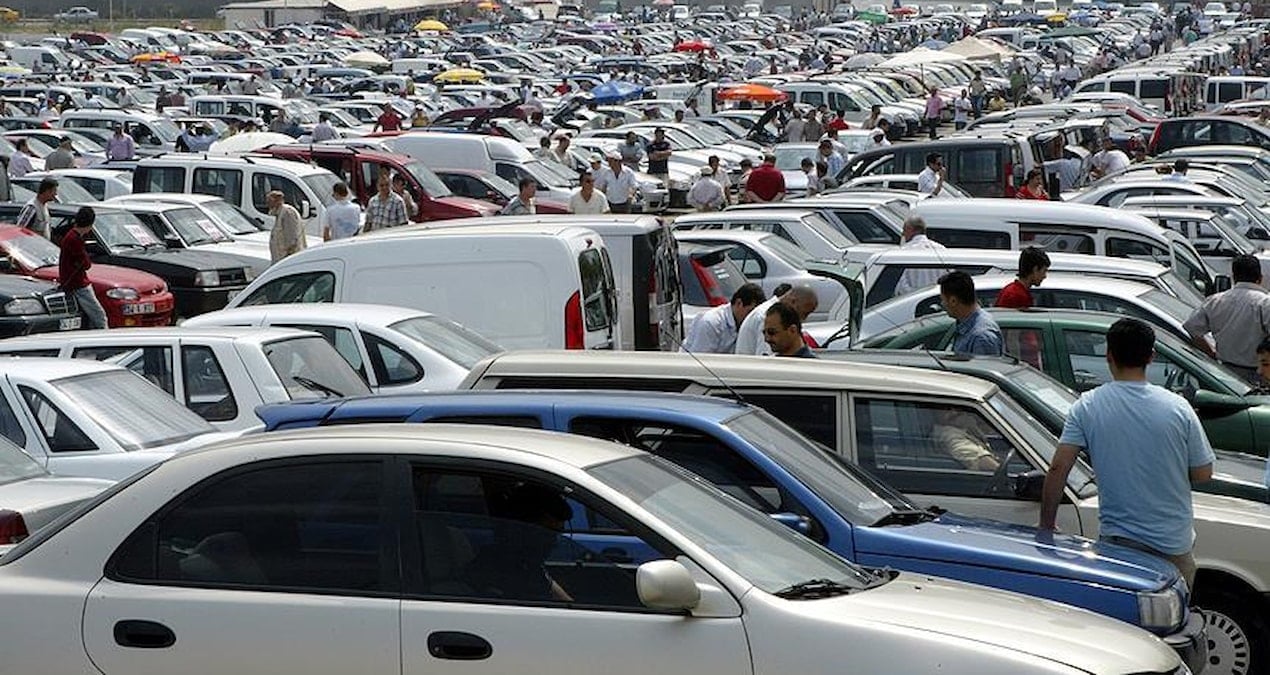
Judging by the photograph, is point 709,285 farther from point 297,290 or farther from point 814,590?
point 814,590

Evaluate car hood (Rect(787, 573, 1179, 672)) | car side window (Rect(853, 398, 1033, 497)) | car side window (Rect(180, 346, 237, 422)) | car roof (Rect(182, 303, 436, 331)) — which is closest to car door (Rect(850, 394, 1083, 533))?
car side window (Rect(853, 398, 1033, 497))

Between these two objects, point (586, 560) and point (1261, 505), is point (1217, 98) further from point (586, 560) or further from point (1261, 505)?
point (586, 560)

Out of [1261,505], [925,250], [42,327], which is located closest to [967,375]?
[1261,505]

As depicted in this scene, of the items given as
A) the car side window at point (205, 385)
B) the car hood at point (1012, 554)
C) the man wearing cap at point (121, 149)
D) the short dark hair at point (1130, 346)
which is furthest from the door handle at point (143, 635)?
the man wearing cap at point (121, 149)

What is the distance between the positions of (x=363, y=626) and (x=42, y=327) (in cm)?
1367

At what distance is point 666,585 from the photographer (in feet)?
17.6

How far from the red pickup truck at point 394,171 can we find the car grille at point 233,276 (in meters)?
5.05

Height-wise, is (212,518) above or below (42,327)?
above

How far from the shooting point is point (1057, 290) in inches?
542

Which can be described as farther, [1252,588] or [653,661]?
[1252,588]

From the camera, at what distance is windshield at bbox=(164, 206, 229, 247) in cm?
2342

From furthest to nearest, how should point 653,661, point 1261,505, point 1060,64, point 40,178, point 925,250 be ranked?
point 1060,64
point 40,178
point 925,250
point 1261,505
point 653,661

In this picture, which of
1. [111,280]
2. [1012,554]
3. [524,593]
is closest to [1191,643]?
[1012,554]

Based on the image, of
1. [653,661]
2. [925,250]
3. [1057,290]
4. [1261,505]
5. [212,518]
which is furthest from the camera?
[925,250]
